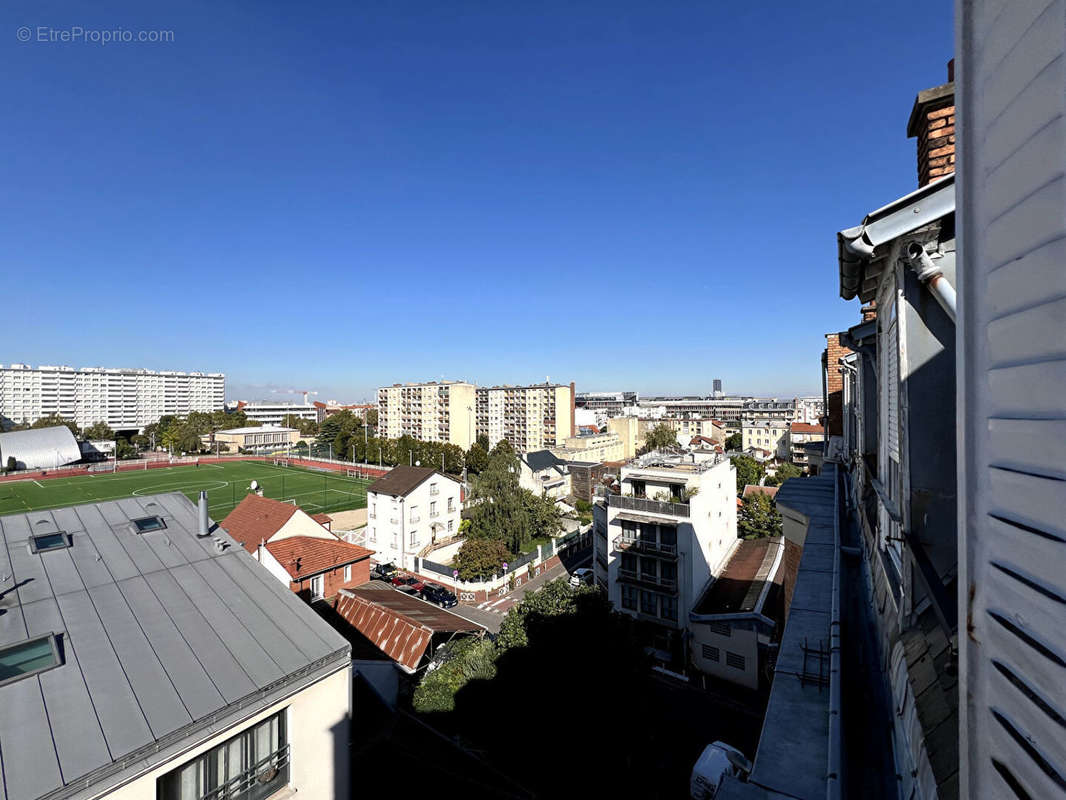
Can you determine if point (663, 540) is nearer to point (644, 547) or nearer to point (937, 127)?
point (644, 547)

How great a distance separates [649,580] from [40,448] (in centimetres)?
6551

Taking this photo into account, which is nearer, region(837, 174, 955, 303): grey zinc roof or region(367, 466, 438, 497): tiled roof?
region(837, 174, 955, 303): grey zinc roof

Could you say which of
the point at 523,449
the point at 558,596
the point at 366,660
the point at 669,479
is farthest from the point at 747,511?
the point at 523,449

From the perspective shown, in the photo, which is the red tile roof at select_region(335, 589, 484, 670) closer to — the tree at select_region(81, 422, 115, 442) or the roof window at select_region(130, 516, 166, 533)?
the roof window at select_region(130, 516, 166, 533)

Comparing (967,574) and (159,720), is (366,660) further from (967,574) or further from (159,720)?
(967,574)

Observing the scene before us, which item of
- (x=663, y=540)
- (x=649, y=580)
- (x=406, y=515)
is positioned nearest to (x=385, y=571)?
(x=406, y=515)

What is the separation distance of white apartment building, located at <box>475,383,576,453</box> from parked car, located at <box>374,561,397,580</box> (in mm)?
32858

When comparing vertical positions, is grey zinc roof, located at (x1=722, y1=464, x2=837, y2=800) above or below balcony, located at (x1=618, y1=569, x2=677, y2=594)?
above

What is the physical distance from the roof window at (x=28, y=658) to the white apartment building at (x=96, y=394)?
10893 centimetres

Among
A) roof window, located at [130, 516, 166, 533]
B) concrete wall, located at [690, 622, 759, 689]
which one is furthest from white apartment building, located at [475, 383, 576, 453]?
roof window, located at [130, 516, 166, 533]

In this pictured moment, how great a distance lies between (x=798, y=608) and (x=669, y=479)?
522 inches

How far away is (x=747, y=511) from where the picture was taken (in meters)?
25.2

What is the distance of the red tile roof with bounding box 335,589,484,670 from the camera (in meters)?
11.4

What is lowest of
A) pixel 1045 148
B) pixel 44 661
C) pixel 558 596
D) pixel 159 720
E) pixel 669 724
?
pixel 669 724
